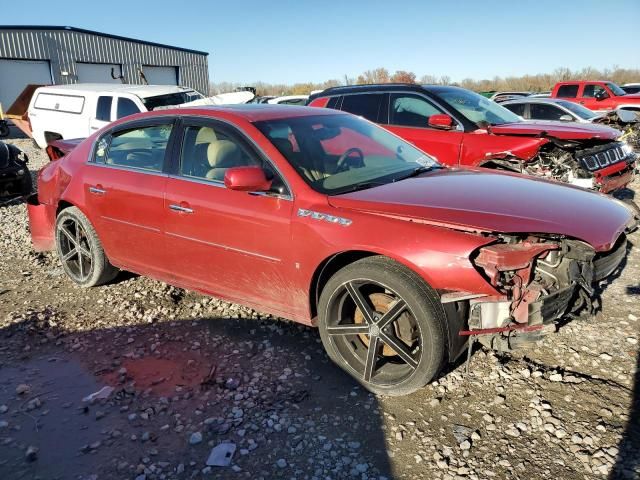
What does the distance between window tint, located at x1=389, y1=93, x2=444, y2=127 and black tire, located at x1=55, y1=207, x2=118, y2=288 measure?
4.42 meters

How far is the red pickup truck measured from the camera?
15664 millimetres

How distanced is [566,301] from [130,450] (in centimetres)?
255

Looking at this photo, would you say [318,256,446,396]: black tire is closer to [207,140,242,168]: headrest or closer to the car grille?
[207,140,242,168]: headrest

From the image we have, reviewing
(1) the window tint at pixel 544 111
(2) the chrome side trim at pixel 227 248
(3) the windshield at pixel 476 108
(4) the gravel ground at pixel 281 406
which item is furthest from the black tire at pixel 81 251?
(1) the window tint at pixel 544 111

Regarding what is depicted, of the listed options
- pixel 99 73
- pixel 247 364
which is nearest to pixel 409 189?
pixel 247 364

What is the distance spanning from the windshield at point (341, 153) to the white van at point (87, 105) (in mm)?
7722

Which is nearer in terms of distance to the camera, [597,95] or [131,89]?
[131,89]

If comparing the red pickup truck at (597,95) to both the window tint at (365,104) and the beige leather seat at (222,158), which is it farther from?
the beige leather seat at (222,158)

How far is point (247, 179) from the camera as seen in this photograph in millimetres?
3244

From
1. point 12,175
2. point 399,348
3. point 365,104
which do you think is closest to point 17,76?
point 12,175

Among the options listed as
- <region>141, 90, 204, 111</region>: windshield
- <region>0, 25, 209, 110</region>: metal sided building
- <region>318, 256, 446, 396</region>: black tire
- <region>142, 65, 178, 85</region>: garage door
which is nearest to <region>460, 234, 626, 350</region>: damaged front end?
<region>318, 256, 446, 396</region>: black tire

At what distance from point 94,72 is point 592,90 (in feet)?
83.9

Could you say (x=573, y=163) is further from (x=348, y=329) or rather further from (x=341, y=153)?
(x=348, y=329)

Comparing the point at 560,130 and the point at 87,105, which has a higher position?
the point at 87,105
